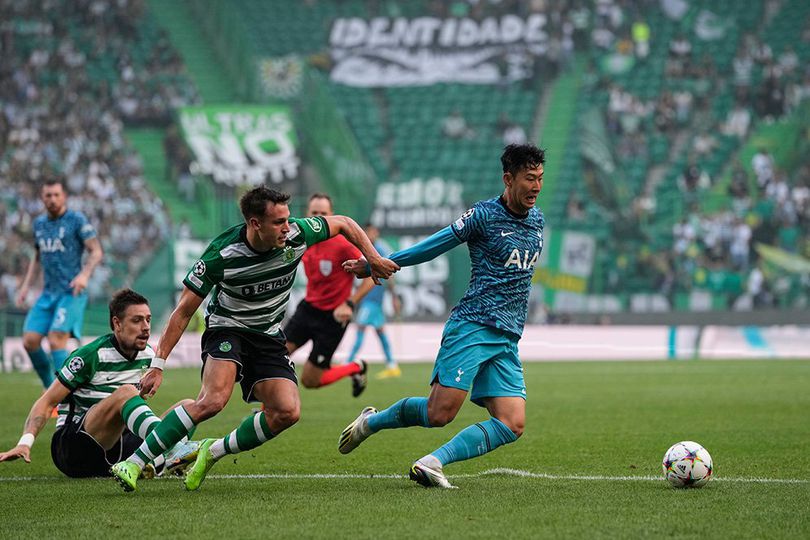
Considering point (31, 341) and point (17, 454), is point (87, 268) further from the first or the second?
point (17, 454)

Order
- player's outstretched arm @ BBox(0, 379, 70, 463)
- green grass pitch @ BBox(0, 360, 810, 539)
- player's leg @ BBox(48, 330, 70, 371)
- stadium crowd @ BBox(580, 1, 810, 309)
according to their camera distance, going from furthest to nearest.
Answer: stadium crowd @ BBox(580, 1, 810, 309) < player's leg @ BBox(48, 330, 70, 371) < player's outstretched arm @ BBox(0, 379, 70, 463) < green grass pitch @ BBox(0, 360, 810, 539)

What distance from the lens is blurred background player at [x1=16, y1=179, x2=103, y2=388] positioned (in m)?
12.1

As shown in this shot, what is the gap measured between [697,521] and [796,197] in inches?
1082

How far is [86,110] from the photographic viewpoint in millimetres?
36375

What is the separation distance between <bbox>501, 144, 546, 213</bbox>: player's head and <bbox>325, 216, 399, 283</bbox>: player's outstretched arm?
0.86m

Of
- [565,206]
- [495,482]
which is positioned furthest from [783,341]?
[495,482]

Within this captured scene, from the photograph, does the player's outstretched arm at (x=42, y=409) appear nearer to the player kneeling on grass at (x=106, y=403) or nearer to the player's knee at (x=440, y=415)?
the player kneeling on grass at (x=106, y=403)

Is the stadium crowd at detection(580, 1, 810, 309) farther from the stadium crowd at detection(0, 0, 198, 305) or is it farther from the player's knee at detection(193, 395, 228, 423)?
the player's knee at detection(193, 395, 228, 423)

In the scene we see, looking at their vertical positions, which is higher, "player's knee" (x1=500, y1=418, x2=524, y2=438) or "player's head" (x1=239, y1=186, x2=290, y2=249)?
"player's head" (x1=239, y1=186, x2=290, y2=249)

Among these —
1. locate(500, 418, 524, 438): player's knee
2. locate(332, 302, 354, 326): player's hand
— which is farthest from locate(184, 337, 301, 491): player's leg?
locate(332, 302, 354, 326): player's hand

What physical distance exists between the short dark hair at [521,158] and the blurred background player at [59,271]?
6104mm

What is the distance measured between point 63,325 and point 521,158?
21.8 ft

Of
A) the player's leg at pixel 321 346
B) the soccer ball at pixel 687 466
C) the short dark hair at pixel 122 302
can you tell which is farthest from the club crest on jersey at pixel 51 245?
the soccer ball at pixel 687 466

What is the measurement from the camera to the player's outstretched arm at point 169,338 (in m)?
6.78
